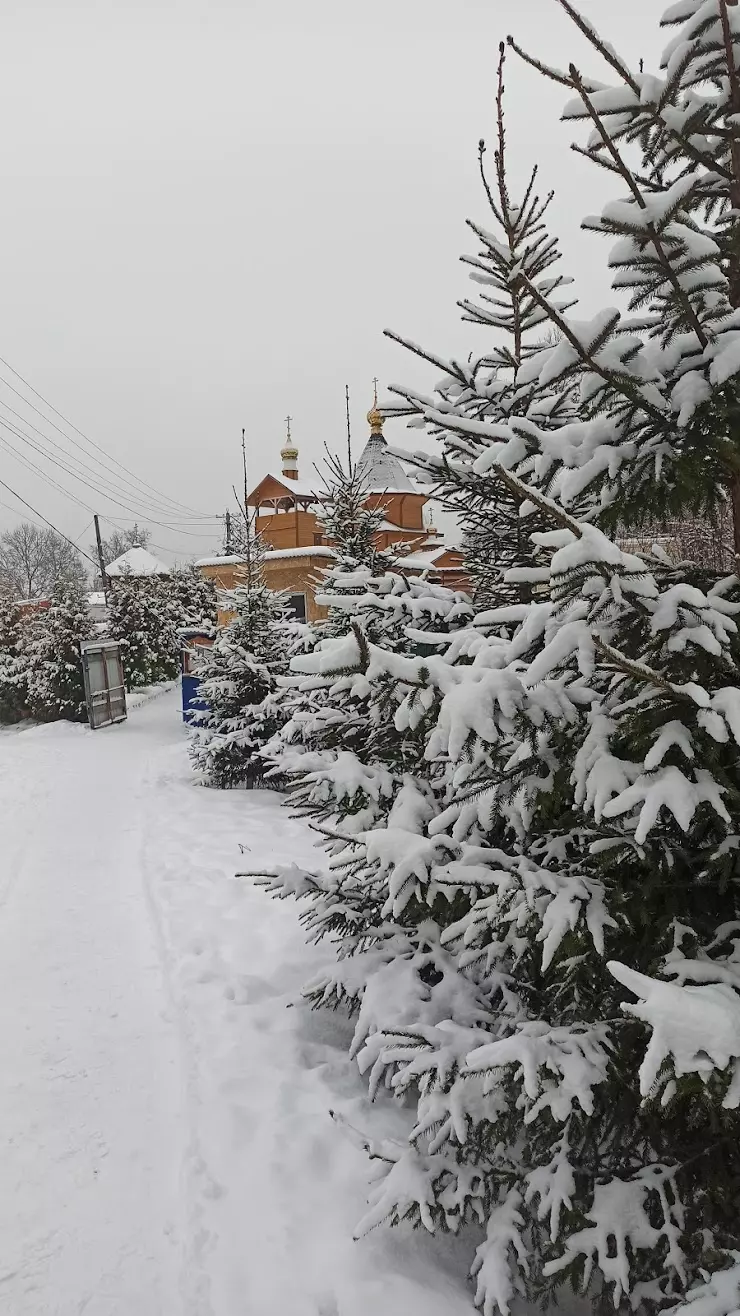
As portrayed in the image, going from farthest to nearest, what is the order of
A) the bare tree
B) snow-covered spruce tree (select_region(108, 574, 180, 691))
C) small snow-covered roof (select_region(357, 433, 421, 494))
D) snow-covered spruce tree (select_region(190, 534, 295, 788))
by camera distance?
the bare tree, snow-covered spruce tree (select_region(108, 574, 180, 691)), small snow-covered roof (select_region(357, 433, 421, 494)), snow-covered spruce tree (select_region(190, 534, 295, 788))

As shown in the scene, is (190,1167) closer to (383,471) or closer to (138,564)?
(383,471)

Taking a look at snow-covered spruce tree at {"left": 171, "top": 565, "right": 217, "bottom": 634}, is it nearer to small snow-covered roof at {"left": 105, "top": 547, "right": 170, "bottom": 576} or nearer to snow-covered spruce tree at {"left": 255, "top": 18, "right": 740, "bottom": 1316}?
small snow-covered roof at {"left": 105, "top": 547, "right": 170, "bottom": 576}

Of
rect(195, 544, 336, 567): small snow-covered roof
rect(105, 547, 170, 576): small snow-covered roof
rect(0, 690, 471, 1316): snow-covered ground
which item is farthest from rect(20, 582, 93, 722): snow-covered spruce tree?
rect(105, 547, 170, 576): small snow-covered roof

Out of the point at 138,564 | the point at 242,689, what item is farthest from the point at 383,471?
the point at 138,564

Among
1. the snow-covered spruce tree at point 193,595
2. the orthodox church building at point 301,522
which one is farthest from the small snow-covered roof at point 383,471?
the snow-covered spruce tree at point 193,595

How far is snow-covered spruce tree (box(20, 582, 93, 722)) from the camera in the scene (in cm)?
1700

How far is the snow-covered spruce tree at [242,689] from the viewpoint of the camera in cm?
966

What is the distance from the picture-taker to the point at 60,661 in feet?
55.6

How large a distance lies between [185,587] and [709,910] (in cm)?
2667

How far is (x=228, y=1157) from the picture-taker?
294 centimetres

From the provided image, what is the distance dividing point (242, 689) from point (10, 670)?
35.1 ft

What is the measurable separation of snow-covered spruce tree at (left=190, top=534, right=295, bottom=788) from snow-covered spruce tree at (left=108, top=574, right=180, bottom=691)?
11.1m

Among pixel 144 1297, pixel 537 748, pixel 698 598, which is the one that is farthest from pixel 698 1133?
pixel 144 1297

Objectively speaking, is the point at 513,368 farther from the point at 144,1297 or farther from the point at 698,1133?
the point at 144,1297
